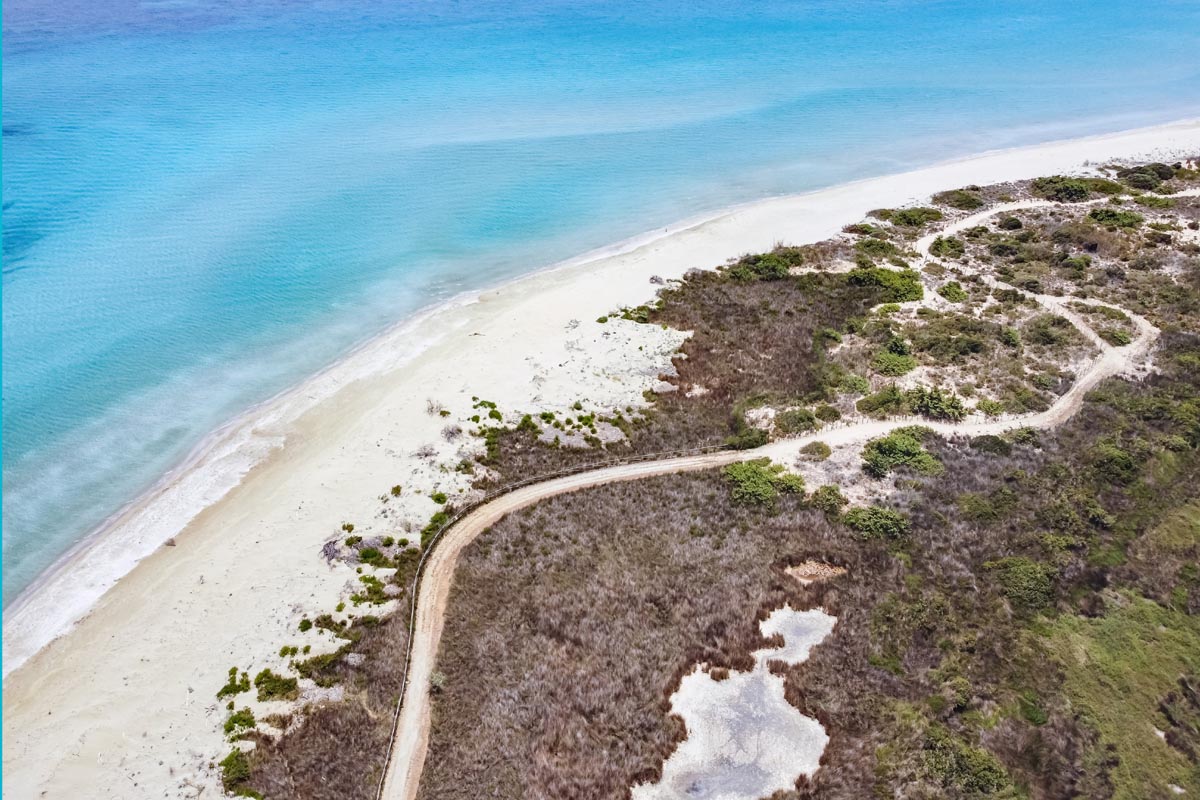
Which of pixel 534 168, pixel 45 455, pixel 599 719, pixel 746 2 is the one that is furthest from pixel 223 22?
pixel 599 719

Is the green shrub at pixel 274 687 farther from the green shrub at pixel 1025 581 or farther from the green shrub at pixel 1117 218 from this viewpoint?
the green shrub at pixel 1117 218

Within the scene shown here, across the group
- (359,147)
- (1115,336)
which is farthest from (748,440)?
(359,147)

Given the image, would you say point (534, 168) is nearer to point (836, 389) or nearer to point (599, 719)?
point (836, 389)

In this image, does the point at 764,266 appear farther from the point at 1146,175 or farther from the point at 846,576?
the point at 1146,175

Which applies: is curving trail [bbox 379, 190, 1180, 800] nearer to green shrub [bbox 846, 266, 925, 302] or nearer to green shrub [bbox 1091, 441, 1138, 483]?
green shrub [bbox 1091, 441, 1138, 483]

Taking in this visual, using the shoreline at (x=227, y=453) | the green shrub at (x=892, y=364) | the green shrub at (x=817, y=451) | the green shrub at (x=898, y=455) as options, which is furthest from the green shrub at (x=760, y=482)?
the shoreline at (x=227, y=453)

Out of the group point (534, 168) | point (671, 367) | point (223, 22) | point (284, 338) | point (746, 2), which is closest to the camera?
point (671, 367)
